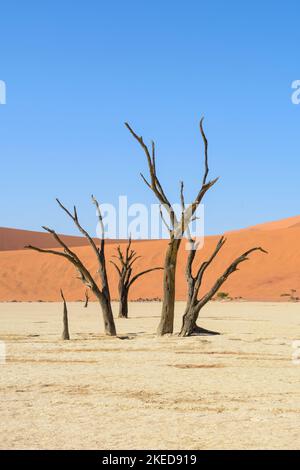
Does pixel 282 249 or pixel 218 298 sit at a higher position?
pixel 282 249

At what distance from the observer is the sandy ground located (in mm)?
5949

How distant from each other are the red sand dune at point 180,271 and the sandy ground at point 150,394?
30.6 m

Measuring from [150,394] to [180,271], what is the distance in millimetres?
50734

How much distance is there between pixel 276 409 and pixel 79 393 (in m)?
2.21

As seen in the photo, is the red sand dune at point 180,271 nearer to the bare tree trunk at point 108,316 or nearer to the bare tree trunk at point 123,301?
the bare tree trunk at point 123,301

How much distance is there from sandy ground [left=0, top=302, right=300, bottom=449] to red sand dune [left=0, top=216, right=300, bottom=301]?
1206 inches

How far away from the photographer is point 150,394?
320 inches

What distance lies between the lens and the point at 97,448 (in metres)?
5.55

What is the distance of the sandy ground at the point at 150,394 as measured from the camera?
5.95m

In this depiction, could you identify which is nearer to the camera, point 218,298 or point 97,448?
point 97,448

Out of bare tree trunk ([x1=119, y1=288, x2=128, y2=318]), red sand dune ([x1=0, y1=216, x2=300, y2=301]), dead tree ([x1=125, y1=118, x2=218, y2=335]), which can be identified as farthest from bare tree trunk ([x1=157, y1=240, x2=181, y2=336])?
red sand dune ([x1=0, y1=216, x2=300, y2=301])

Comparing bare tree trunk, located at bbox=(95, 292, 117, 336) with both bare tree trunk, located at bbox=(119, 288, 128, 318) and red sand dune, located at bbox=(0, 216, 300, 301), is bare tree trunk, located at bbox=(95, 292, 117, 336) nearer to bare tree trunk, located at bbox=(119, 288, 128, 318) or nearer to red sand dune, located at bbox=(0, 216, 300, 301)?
bare tree trunk, located at bbox=(119, 288, 128, 318)

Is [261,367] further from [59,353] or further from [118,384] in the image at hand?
[59,353]
